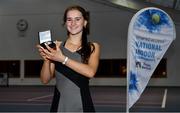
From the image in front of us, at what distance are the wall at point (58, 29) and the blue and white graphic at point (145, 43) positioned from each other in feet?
64.8

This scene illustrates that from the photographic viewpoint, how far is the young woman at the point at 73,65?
2.38m

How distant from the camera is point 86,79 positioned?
245 cm

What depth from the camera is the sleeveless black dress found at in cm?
240

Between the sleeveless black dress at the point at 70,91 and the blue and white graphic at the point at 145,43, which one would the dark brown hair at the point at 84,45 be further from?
the blue and white graphic at the point at 145,43

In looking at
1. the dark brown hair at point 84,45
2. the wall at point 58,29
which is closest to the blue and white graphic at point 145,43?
the dark brown hair at point 84,45

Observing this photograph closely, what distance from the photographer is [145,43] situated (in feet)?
16.5

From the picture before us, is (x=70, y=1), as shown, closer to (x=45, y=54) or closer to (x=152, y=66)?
(x=152, y=66)

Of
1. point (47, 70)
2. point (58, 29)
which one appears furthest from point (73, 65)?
point (58, 29)

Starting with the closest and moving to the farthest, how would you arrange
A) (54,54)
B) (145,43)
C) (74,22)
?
(54,54) < (74,22) < (145,43)

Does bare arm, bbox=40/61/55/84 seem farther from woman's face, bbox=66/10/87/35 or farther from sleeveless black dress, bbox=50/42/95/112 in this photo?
woman's face, bbox=66/10/87/35

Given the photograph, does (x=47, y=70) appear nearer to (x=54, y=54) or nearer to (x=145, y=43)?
(x=54, y=54)

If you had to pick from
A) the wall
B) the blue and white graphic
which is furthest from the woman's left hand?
the wall

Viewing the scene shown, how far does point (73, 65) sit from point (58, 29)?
23250 millimetres

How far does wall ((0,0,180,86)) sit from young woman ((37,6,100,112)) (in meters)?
22.4
